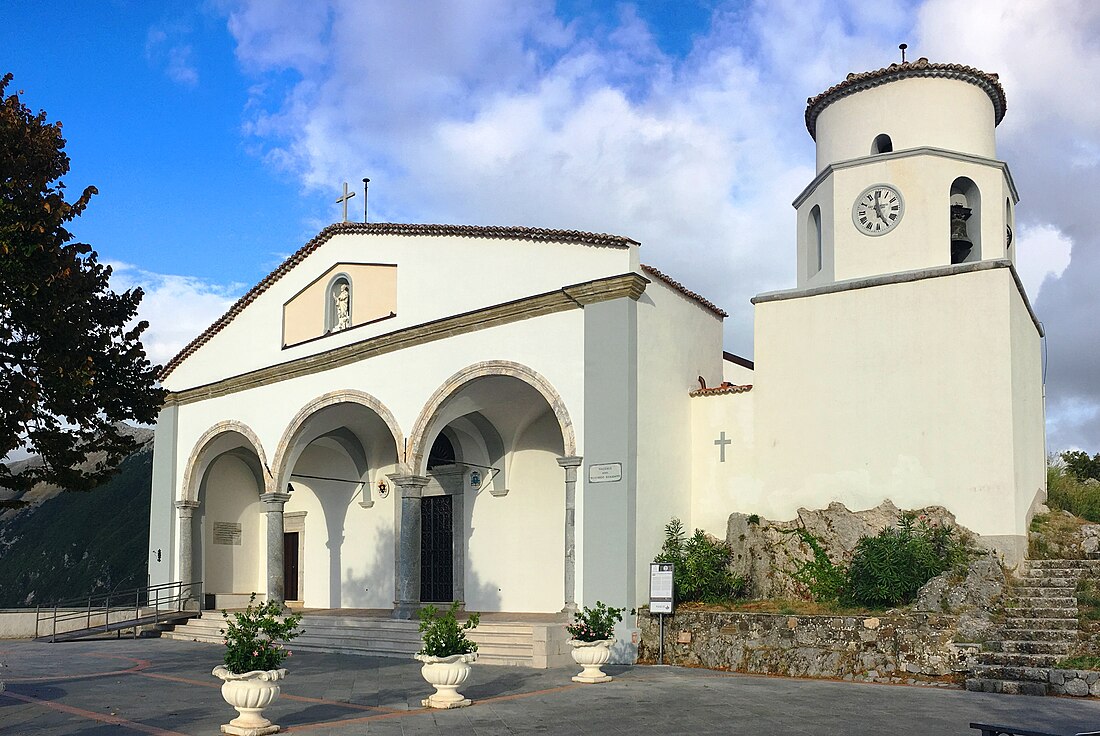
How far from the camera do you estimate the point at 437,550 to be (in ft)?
66.3

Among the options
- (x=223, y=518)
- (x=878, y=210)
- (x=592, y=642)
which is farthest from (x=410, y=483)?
(x=878, y=210)

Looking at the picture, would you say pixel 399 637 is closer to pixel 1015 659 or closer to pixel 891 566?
pixel 891 566

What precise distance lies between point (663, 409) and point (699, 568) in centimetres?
255

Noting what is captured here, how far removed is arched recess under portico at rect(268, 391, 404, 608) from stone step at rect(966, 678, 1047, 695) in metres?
12.4

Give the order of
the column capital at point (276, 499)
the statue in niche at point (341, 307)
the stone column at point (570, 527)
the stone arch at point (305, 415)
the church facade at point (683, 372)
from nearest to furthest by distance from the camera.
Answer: the church facade at point (683, 372) → the stone column at point (570, 527) → the stone arch at point (305, 415) → the statue in niche at point (341, 307) → the column capital at point (276, 499)

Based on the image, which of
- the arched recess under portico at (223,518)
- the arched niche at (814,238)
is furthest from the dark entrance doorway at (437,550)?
the arched niche at (814,238)

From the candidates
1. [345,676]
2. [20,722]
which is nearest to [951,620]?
[345,676]

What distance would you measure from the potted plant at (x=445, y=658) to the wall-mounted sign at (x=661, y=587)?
13.2 ft

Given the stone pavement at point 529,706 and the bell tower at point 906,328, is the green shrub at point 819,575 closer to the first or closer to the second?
the bell tower at point 906,328

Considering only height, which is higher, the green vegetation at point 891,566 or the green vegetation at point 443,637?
the green vegetation at point 891,566

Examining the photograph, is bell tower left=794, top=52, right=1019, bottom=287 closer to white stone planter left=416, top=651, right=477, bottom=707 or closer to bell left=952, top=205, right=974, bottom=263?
bell left=952, top=205, right=974, bottom=263

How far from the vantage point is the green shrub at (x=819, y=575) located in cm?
1371

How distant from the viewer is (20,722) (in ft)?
31.4

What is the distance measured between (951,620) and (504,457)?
9.54 m
